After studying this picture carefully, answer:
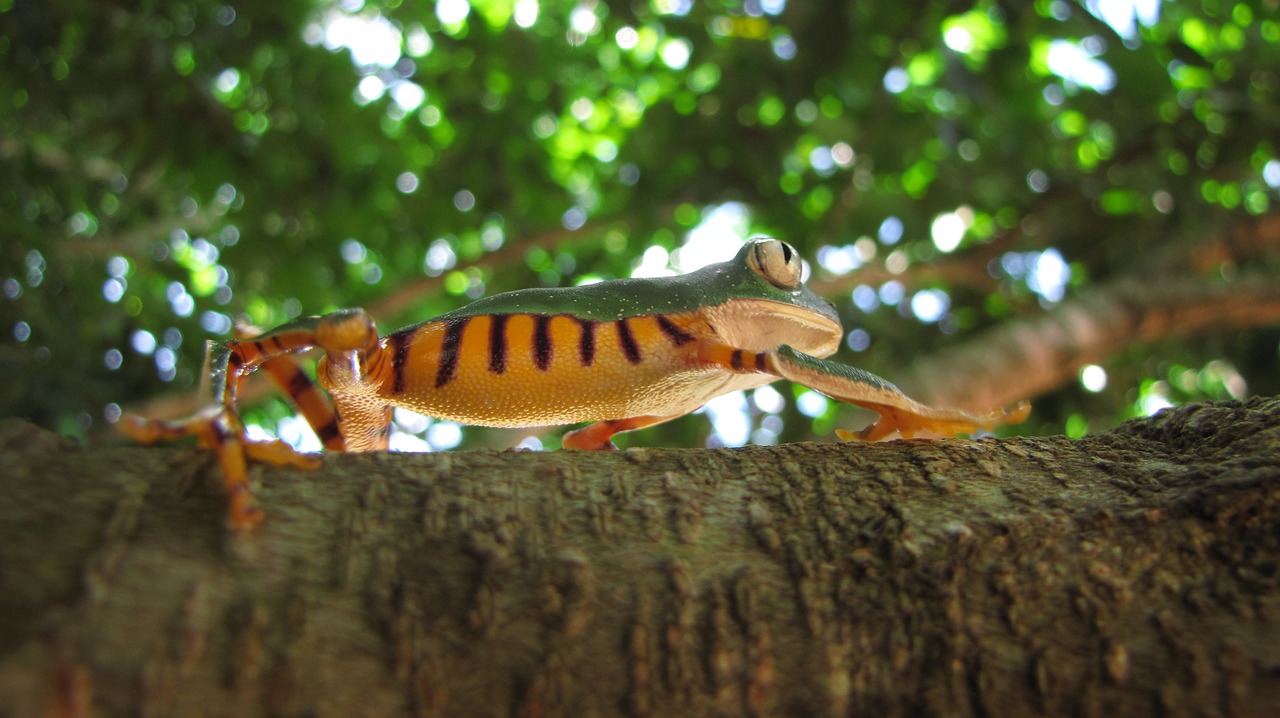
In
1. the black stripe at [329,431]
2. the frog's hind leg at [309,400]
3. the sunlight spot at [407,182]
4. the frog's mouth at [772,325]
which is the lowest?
the black stripe at [329,431]

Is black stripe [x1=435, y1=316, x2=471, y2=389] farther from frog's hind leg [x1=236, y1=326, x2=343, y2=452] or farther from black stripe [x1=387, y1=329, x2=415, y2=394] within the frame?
frog's hind leg [x1=236, y1=326, x2=343, y2=452]

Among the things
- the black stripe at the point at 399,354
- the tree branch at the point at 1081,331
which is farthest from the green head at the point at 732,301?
the tree branch at the point at 1081,331

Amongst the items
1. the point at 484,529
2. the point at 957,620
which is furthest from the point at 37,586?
the point at 957,620

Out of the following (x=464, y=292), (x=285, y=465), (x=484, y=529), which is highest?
(x=464, y=292)

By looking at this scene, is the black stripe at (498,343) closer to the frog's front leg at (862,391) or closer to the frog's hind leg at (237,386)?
the frog's hind leg at (237,386)

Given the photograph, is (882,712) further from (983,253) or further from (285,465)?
(983,253)

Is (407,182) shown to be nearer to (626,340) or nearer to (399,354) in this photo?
(399,354)

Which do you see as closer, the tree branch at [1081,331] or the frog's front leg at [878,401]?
the frog's front leg at [878,401]
